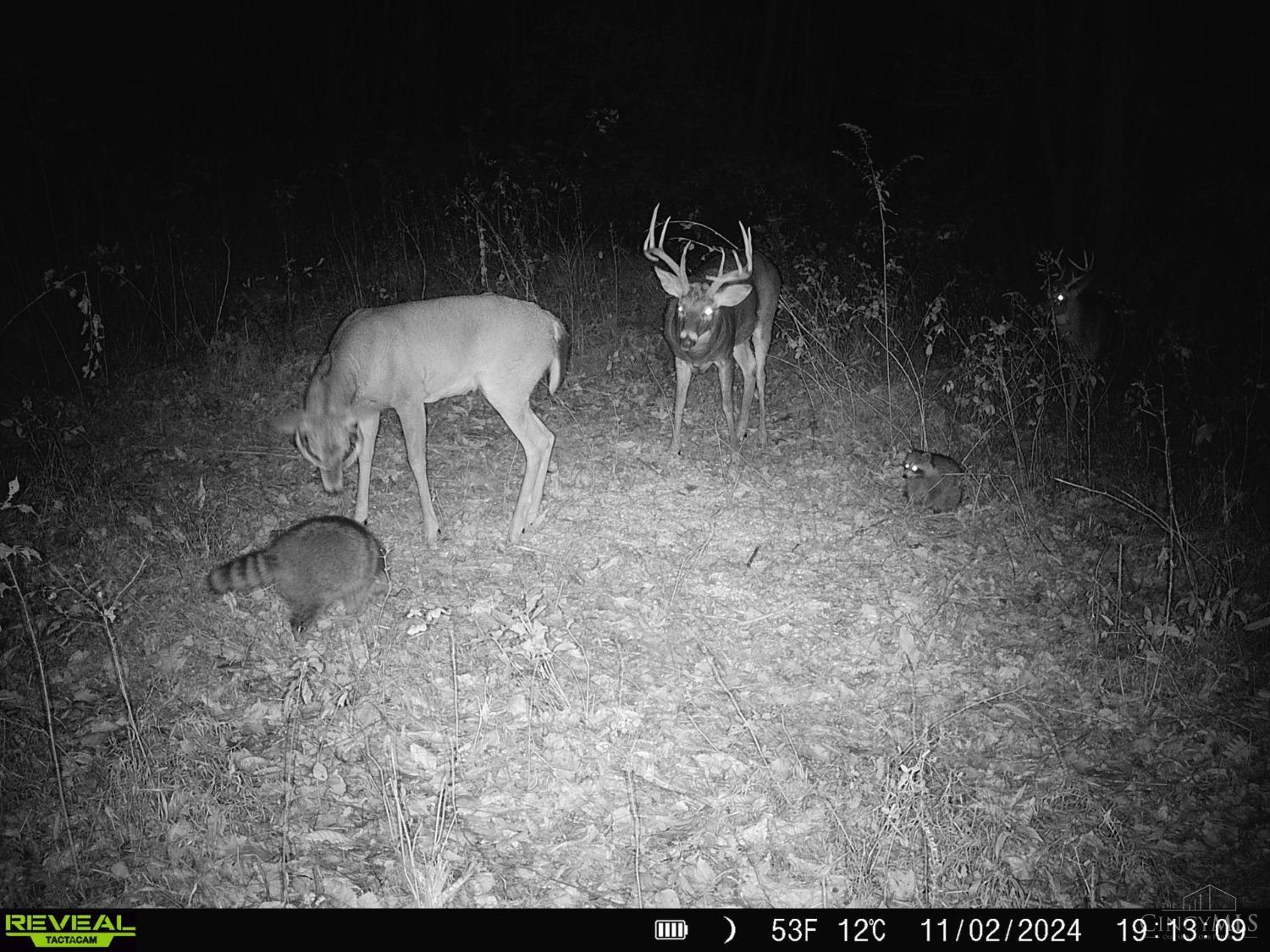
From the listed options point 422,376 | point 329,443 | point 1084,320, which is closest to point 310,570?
point 329,443

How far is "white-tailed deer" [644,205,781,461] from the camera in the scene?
6.61m

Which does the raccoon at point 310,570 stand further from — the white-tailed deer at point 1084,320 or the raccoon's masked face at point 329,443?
the white-tailed deer at point 1084,320

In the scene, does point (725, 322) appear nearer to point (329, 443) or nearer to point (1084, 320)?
point (329, 443)

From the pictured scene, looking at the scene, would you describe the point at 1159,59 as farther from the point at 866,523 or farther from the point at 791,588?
the point at 791,588

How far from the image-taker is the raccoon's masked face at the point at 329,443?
522 cm

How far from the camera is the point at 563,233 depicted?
38.3ft

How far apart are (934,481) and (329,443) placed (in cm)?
393

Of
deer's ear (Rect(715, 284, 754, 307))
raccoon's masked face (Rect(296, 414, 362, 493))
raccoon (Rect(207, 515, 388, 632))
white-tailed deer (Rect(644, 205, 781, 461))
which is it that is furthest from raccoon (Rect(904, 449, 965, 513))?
raccoon's masked face (Rect(296, 414, 362, 493))

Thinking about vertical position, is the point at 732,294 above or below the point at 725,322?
above

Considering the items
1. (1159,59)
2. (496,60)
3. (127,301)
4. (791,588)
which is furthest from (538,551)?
(496,60)
